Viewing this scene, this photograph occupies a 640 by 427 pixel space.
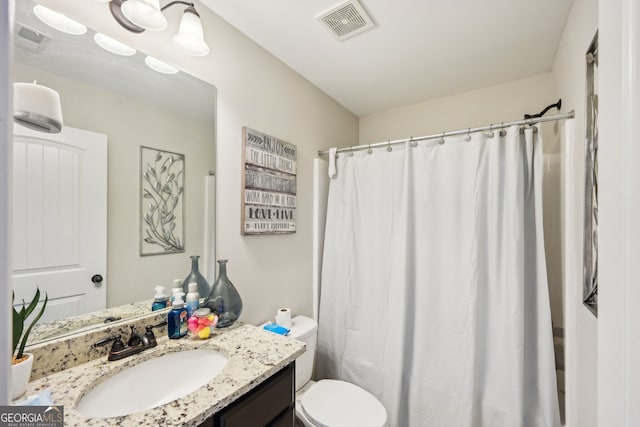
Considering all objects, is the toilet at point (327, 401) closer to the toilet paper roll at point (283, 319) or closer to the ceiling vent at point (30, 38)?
the toilet paper roll at point (283, 319)

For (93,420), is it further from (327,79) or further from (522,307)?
(327,79)

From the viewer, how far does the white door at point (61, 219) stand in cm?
79

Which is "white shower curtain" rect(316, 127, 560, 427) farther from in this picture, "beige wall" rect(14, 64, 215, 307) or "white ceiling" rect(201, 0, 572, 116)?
"beige wall" rect(14, 64, 215, 307)

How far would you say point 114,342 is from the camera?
94cm

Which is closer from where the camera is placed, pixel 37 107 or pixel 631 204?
pixel 631 204

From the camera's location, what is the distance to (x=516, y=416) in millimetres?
1343

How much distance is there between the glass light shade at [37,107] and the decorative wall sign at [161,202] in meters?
0.26

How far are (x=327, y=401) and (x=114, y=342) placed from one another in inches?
41.9

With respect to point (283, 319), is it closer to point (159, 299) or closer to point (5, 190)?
point (159, 299)

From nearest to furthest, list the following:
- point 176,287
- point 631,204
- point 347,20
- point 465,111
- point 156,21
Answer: point 631,204, point 156,21, point 176,287, point 347,20, point 465,111

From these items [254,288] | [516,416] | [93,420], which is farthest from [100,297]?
[516,416]

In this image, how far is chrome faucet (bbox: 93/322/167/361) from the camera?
926 mm

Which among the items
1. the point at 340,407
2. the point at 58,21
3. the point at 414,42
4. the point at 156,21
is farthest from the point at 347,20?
the point at 340,407

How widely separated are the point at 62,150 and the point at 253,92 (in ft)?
3.06
